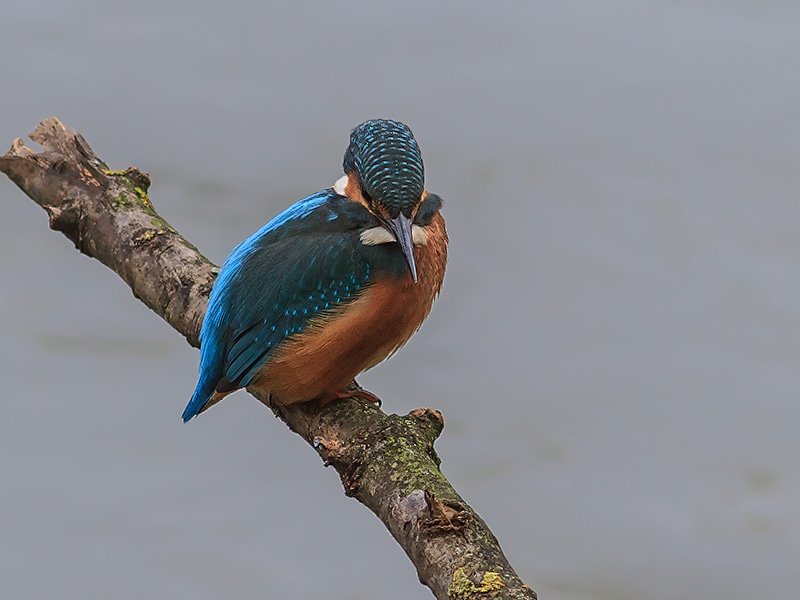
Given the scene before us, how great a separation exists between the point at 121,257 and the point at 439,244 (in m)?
0.85

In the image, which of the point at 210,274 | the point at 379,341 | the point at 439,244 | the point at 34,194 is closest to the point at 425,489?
the point at 379,341

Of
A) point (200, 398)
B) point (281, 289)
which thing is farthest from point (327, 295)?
point (200, 398)

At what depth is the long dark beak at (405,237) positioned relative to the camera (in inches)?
96.7

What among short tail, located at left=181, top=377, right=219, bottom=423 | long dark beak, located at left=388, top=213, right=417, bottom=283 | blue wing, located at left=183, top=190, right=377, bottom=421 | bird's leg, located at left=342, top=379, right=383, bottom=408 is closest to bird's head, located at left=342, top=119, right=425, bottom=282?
long dark beak, located at left=388, top=213, right=417, bottom=283

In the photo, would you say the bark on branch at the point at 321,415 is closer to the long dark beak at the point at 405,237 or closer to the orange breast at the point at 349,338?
the orange breast at the point at 349,338

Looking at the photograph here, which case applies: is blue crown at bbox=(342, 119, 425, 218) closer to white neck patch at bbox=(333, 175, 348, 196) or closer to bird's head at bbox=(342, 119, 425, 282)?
bird's head at bbox=(342, 119, 425, 282)

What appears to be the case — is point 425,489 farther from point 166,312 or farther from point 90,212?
point 90,212

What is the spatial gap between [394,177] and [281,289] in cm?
38

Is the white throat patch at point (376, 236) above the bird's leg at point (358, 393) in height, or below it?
above

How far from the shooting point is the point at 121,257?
2906mm

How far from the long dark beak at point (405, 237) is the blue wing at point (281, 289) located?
130mm

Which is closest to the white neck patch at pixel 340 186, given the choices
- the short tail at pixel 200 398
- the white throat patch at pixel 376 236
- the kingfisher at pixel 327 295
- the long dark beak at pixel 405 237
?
the kingfisher at pixel 327 295

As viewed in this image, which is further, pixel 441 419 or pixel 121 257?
pixel 121 257

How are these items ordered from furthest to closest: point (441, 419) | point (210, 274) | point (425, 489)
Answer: point (210, 274), point (441, 419), point (425, 489)
